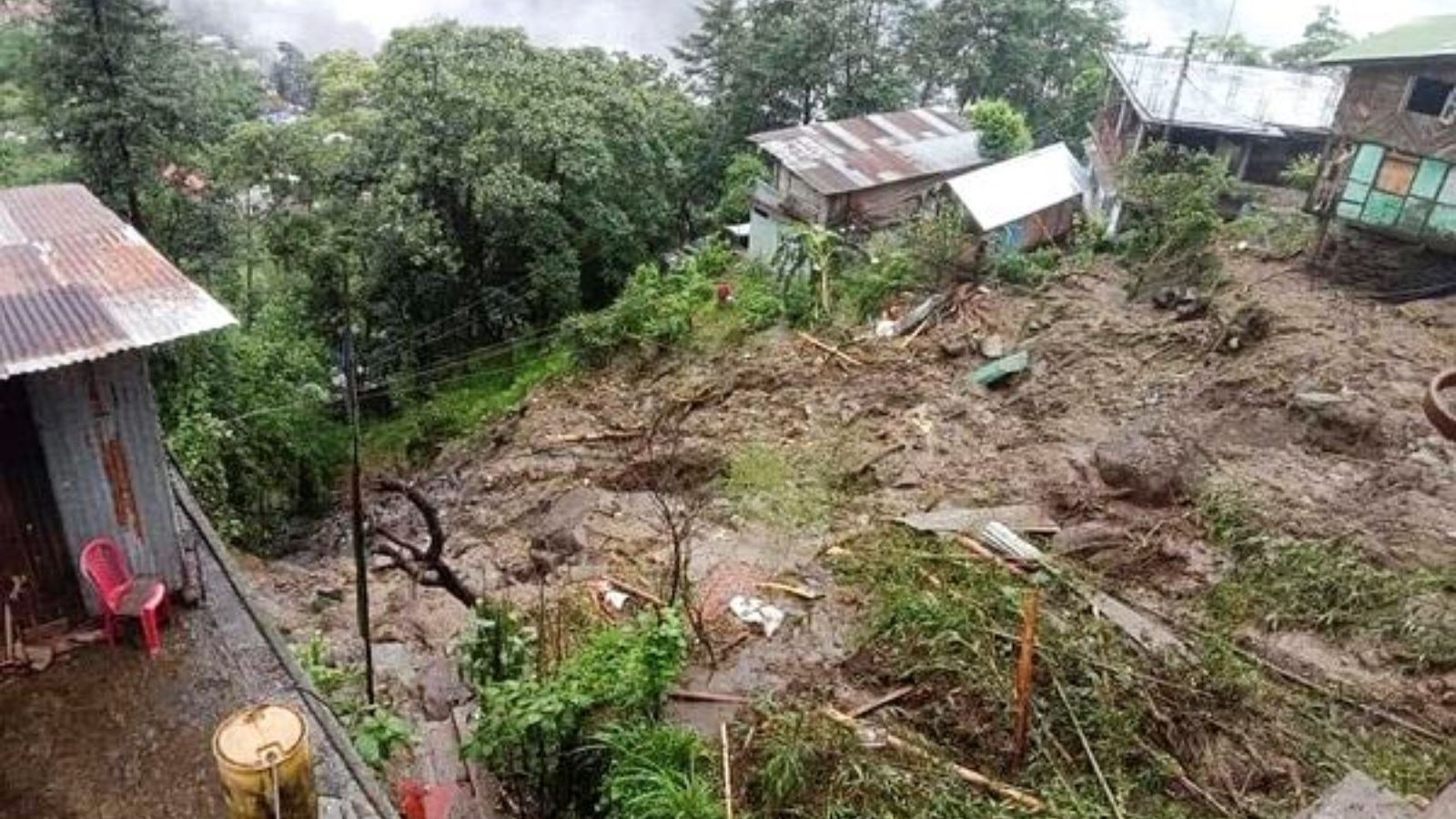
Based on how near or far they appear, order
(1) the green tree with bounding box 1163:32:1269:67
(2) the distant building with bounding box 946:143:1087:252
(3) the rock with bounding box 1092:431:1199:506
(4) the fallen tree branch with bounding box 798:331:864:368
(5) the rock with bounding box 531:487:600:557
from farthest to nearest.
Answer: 1. (1) the green tree with bounding box 1163:32:1269:67
2. (2) the distant building with bounding box 946:143:1087:252
3. (4) the fallen tree branch with bounding box 798:331:864:368
4. (5) the rock with bounding box 531:487:600:557
5. (3) the rock with bounding box 1092:431:1199:506

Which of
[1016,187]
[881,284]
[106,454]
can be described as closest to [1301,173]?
[1016,187]

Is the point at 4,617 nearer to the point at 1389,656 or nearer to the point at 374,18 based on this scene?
the point at 1389,656

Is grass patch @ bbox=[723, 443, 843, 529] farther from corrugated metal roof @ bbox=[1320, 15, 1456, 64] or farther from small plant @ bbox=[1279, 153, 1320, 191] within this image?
small plant @ bbox=[1279, 153, 1320, 191]

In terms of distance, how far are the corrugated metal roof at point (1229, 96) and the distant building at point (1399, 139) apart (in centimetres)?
603

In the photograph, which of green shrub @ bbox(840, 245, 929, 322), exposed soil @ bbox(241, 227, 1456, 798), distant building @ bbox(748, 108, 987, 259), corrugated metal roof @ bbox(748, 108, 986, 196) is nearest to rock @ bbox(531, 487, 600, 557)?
exposed soil @ bbox(241, 227, 1456, 798)

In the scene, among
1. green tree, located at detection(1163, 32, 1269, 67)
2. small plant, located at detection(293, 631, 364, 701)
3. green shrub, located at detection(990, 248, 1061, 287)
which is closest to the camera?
small plant, located at detection(293, 631, 364, 701)

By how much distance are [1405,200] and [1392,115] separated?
1617mm

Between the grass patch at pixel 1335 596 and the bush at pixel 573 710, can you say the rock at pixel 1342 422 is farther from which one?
the bush at pixel 573 710

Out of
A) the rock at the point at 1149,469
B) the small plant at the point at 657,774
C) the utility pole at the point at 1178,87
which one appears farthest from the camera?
the utility pole at the point at 1178,87

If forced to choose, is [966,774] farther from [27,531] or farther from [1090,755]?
[27,531]

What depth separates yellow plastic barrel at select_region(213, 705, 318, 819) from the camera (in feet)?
13.7

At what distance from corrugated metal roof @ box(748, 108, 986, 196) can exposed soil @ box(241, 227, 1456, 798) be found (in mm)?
6425

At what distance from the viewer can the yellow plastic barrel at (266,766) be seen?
164 inches

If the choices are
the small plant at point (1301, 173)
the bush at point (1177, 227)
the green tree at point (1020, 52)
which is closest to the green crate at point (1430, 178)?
the small plant at point (1301, 173)
